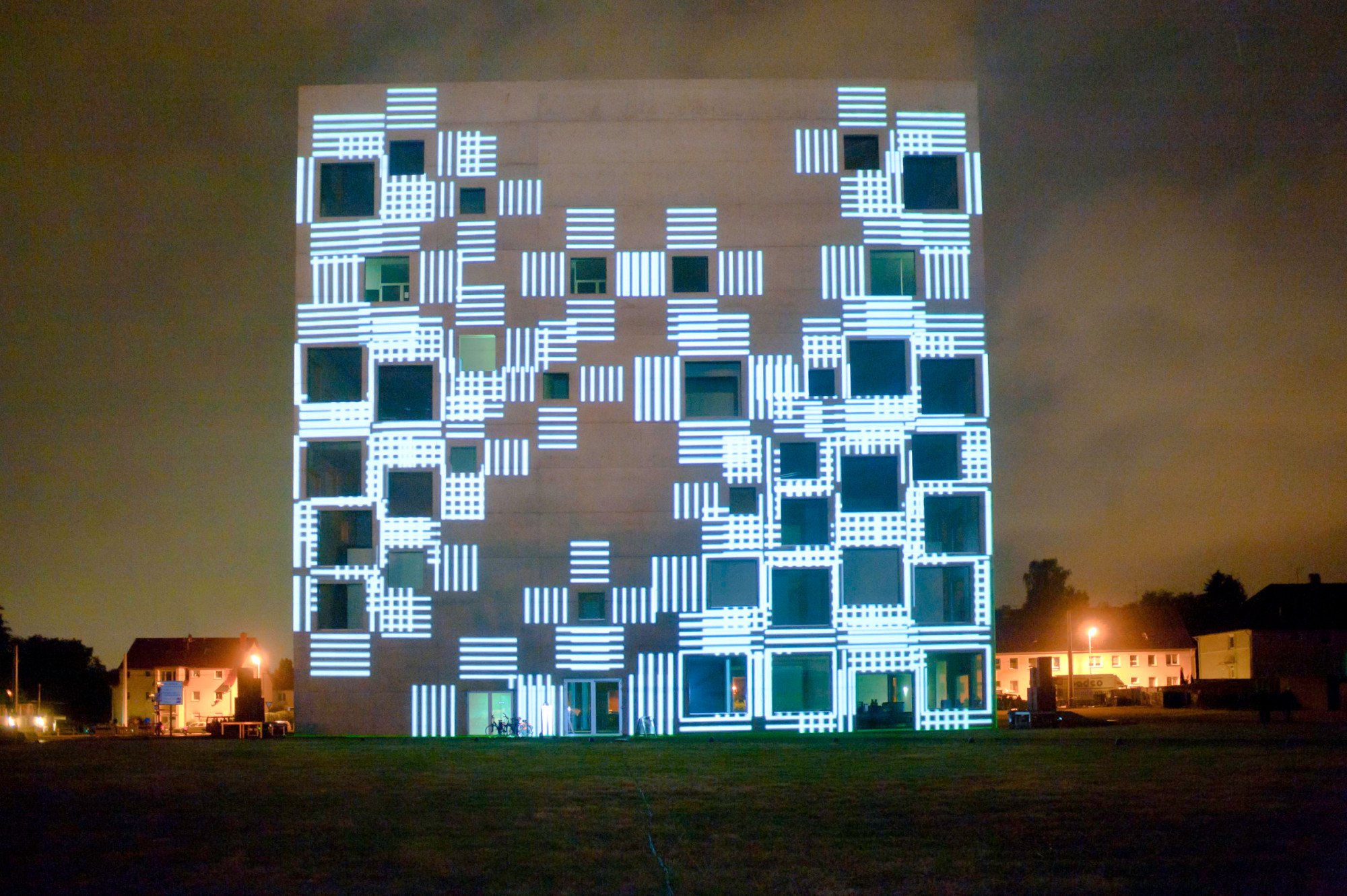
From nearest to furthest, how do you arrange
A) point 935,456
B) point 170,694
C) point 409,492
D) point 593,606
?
point 593,606 < point 409,492 < point 935,456 < point 170,694

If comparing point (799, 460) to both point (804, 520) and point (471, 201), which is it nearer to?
point (804, 520)

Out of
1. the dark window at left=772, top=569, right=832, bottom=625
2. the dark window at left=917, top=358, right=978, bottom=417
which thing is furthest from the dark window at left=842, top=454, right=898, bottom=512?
the dark window at left=772, top=569, right=832, bottom=625

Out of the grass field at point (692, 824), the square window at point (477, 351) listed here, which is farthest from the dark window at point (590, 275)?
the grass field at point (692, 824)

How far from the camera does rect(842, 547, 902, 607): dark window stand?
51.8 meters

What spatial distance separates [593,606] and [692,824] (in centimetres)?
3346

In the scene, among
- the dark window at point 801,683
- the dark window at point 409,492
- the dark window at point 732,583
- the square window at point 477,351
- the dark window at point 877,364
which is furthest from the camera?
the dark window at point 877,364

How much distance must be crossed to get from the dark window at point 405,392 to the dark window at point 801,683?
660 inches

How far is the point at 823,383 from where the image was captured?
171 ft

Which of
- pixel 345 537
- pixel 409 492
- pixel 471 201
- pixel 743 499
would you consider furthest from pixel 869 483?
pixel 345 537

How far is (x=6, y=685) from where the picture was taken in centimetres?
10025

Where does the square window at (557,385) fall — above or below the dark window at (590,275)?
below

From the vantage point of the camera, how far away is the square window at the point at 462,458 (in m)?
51.5

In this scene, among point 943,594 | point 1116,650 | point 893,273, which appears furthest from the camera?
point 1116,650

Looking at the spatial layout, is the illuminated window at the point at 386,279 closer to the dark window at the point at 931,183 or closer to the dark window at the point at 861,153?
the dark window at the point at 861,153
